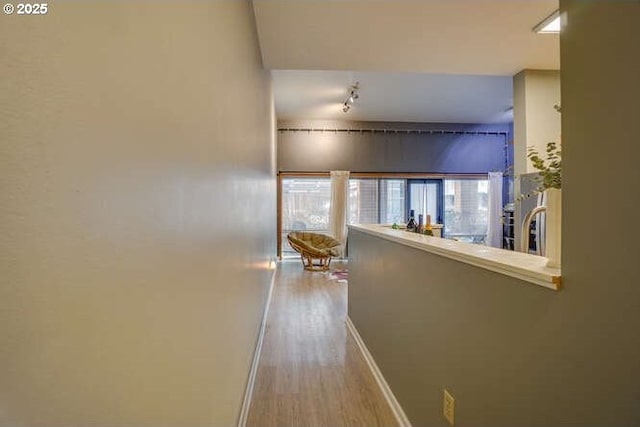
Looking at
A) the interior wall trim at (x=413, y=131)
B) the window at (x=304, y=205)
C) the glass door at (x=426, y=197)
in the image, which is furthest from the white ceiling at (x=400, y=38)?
the glass door at (x=426, y=197)

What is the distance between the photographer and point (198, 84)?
0.98 metres

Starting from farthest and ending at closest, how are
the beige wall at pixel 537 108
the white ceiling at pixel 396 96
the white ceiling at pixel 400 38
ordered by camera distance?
the white ceiling at pixel 396 96 < the beige wall at pixel 537 108 < the white ceiling at pixel 400 38

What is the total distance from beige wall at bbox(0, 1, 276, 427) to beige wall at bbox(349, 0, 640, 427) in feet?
3.10

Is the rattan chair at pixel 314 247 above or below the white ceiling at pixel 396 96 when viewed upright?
below

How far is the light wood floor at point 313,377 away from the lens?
1.81m

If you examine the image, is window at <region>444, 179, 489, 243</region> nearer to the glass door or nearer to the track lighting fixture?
the glass door

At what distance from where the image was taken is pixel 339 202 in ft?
23.3

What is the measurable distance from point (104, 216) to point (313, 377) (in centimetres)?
212

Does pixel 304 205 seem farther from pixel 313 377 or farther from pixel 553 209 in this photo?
pixel 553 209

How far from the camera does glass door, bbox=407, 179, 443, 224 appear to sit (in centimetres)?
742

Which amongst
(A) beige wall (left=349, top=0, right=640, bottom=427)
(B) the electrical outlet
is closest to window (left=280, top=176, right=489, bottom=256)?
(B) the electrical outlet

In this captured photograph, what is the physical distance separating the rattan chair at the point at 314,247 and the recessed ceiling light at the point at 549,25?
15.1ft

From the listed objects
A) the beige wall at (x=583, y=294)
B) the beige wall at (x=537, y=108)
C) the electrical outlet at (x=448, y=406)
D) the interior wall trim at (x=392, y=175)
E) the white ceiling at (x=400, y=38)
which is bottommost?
the electrical outlet at (x=448, y=406)

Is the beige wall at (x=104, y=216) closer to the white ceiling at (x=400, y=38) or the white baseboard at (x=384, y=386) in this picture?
the white baseboard at (x=384, y=386)
